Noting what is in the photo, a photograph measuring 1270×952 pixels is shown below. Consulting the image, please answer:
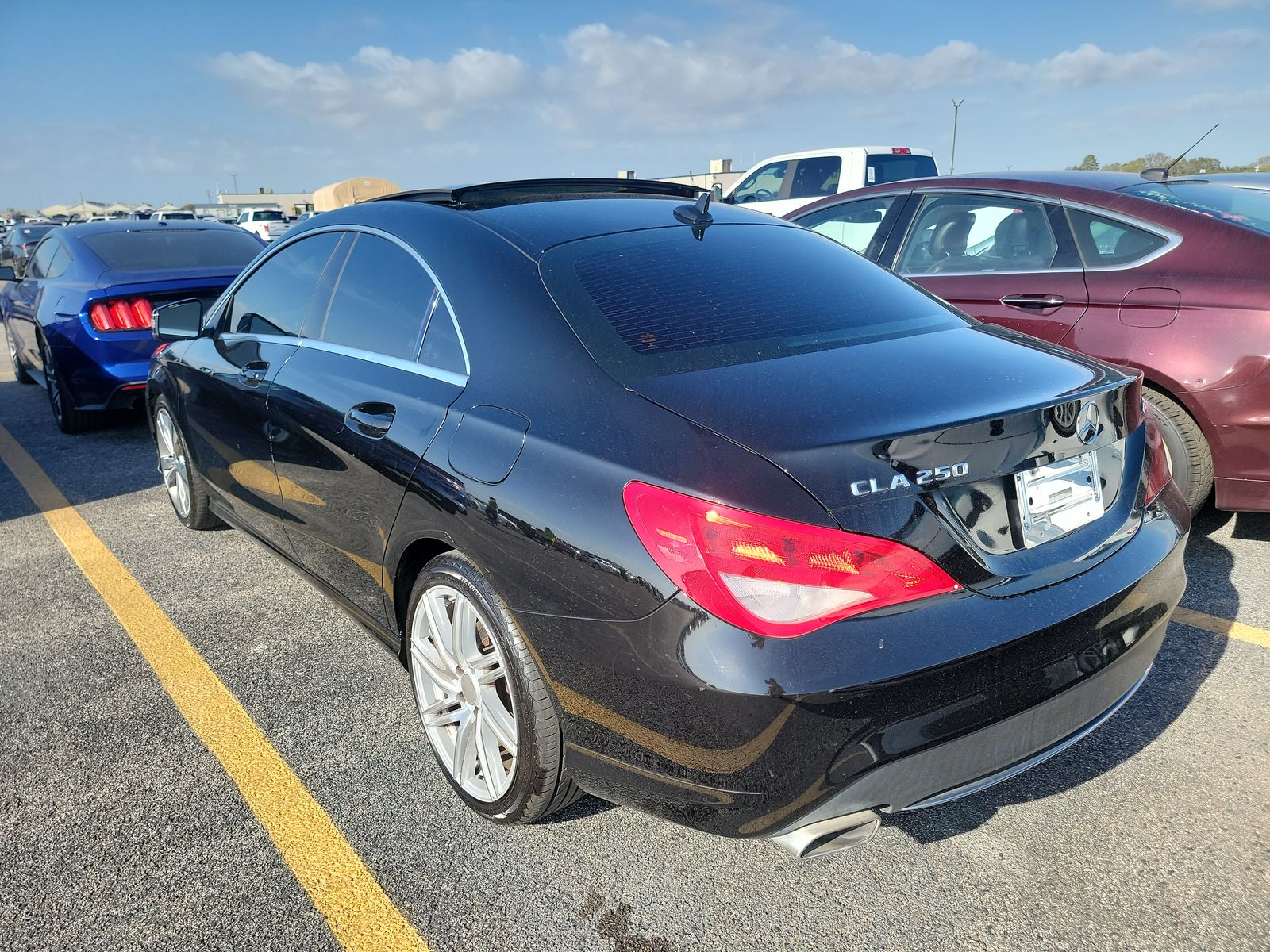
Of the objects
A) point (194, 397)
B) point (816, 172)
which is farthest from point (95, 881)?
point (816, 172)

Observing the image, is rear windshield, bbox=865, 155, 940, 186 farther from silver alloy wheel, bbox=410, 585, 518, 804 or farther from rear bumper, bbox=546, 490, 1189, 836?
rear bumper, bbox=546, 490, 1189, 836

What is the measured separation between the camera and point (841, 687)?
1659 mm

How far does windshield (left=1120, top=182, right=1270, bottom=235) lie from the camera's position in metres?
3.75

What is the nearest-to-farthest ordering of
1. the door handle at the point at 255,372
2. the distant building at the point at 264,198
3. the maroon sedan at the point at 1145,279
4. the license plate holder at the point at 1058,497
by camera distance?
the license plate holder at the point at 1058,497
the door handle at the point at 255,372
the maroon sedan at the point at 1145,279
the distant building at the point at 264,198

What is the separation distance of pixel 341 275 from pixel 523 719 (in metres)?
1.70

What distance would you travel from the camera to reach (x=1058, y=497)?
6.46 feet

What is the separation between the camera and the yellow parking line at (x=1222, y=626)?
10.3ft

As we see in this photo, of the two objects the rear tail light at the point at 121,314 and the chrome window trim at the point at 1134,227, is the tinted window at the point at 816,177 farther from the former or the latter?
the rear tail light at the point at 121,314

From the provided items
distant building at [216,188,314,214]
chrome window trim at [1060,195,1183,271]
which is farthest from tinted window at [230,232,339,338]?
distant building at [216,188,314,214]

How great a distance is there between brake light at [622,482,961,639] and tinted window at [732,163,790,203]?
460 inches

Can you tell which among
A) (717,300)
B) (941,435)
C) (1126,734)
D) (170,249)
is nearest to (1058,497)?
(941,435)

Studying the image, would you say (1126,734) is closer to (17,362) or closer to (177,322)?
(177,322)

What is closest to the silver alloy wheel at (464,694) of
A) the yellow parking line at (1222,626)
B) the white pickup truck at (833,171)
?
the yellow parking line at (1222,626)

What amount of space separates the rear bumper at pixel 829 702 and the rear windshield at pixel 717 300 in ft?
2.13
